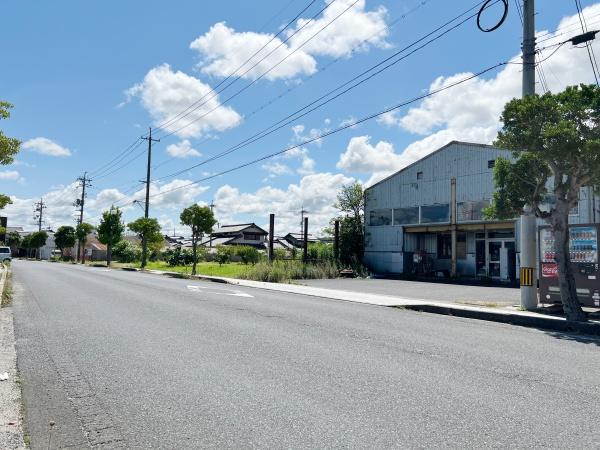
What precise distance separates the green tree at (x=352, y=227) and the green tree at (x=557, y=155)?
2065 centimetres

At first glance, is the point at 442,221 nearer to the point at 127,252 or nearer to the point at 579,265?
the point at 579,265

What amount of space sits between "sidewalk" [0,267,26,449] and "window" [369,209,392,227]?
2649cm

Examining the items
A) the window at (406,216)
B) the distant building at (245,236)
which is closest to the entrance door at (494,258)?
the window at (406,216)

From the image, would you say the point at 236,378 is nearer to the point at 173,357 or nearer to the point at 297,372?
the point at 297,372

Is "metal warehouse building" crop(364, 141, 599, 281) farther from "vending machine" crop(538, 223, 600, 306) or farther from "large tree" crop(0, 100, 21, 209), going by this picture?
"large tree" crop(0, 100, 21, 209)

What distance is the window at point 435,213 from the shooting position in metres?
29.0

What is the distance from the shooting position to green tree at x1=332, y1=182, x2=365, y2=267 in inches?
1352

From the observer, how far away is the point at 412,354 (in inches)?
297

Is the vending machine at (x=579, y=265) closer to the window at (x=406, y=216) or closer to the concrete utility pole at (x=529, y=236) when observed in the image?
the concrete utility pole at (x=529, y=236)

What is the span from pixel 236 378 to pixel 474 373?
295cm

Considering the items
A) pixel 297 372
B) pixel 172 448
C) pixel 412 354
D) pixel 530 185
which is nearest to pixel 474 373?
pixel 412 354

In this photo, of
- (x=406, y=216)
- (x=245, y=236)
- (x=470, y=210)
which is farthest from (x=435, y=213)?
(x=245, y=236)

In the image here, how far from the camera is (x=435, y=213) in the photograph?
2977cm

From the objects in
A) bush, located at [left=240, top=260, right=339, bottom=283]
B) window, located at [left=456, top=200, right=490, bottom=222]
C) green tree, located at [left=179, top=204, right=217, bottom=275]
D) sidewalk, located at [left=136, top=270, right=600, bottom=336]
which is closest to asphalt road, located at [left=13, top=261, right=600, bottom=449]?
sidewalk, located at [left=136, top=270, right=600, bottom=336]
